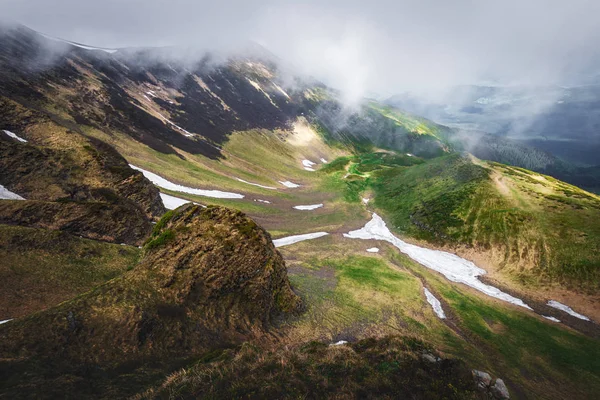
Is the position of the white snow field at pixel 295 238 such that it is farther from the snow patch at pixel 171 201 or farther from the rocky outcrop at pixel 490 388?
the rocky outcrop at pixel 490 388

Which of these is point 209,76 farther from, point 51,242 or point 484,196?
point 51,242

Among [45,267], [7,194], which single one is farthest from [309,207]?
[45,267]

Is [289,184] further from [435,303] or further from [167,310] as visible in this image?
[167,310]

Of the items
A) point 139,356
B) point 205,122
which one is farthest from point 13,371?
point 205,122

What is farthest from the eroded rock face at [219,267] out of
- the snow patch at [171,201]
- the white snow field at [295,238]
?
the snow patch at [171,201]

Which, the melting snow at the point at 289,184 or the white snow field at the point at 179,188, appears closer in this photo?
the white snow field at the point at 179,188

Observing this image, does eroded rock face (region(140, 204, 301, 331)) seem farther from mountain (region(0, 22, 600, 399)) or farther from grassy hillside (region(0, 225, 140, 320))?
grassy hillside (region(0, 225, 140, 320))
